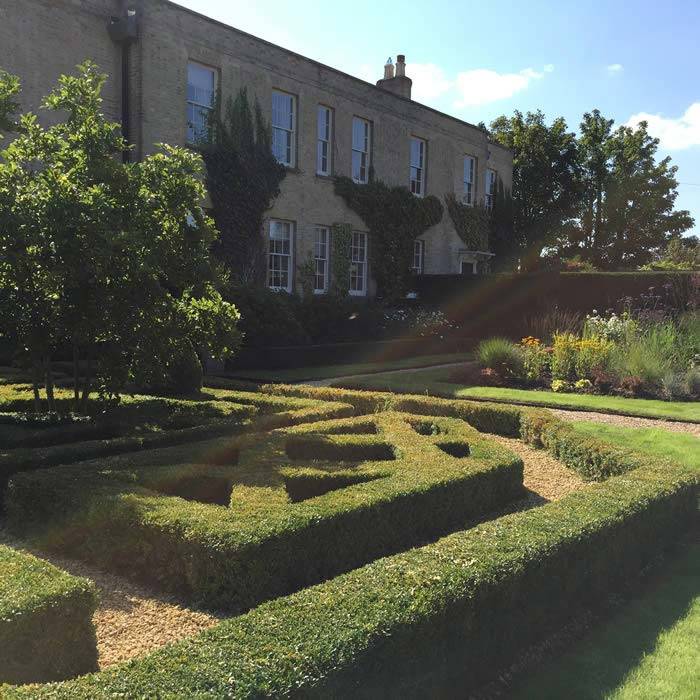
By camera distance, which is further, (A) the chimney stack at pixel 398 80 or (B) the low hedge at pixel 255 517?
(A) the chimney stack at pixel 398 80

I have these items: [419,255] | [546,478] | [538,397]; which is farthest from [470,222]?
[546,478]

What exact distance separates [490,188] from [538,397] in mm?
20122

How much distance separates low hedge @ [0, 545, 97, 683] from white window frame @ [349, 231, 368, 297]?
18474mm

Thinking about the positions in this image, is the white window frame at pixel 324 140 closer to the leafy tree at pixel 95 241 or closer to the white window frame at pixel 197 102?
the white window frame at pixel 197 102

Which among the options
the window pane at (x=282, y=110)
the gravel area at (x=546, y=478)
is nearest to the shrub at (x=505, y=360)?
the gravel area at (x=546, y=478)

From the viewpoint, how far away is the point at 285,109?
18.8 m

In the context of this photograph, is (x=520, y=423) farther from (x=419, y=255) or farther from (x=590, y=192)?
(x=590, y=192)

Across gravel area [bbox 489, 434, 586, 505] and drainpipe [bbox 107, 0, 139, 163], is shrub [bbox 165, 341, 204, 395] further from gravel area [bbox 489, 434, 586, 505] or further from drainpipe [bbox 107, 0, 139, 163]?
drainpipe [bbox 107, 0, 139, 163]

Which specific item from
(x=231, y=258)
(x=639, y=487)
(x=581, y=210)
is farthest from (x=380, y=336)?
(x=581, y=210)

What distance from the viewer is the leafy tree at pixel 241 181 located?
1644 centimetres

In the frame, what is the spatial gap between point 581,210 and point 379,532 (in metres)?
36.2

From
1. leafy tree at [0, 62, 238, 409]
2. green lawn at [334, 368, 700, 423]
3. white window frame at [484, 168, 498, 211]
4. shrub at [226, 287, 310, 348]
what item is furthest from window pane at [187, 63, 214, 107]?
white window frame at [484, 168, 498, 211]

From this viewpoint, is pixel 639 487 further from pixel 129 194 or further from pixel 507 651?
pixel 129 194

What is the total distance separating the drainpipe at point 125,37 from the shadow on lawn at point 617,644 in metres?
13.6
